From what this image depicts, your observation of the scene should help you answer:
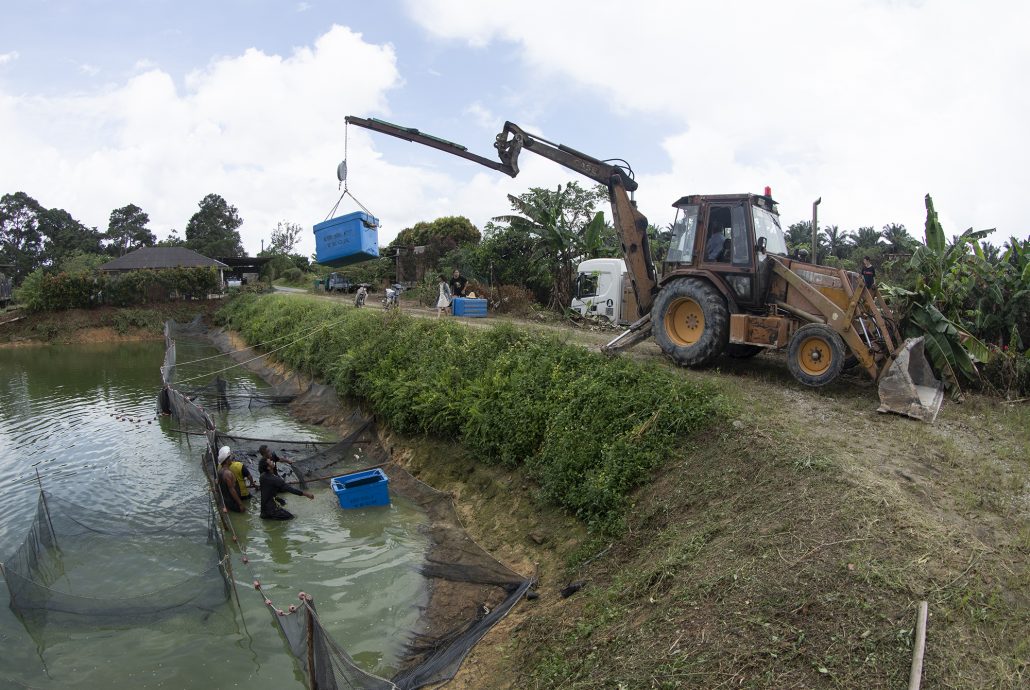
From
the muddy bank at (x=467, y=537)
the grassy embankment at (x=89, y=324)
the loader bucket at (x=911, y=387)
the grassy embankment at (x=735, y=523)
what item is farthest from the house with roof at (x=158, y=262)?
the loader bucket at (x=911, y=387)

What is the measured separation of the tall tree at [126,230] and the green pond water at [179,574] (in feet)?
203

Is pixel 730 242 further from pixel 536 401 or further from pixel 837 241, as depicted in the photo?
pixel 837 241

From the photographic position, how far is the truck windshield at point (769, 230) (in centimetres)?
1134

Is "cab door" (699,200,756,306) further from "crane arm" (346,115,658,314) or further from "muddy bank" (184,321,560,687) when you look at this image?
"muddy bank" (184,321,560,687)

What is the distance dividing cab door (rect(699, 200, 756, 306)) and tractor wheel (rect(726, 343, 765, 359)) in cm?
153

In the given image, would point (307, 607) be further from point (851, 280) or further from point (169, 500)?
point (851, 280)

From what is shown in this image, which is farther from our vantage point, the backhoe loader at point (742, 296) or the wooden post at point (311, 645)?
the backhoe loader at point (742, 296)

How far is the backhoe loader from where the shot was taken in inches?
394

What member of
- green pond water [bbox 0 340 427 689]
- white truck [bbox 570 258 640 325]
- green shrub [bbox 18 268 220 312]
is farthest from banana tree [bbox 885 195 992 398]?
green shrub [bbox 18 268 220 312]

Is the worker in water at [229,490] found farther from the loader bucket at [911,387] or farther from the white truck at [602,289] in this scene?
the white truck at [602,289]

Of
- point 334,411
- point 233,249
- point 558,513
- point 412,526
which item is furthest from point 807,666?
point 233,249

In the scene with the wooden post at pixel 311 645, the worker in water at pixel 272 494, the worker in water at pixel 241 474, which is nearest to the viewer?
the wooden post at pixel 311 645

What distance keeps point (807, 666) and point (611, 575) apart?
2.81 metres

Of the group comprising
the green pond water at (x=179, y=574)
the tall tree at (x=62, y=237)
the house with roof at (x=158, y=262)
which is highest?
the tall tree at (x=62, y=237)
